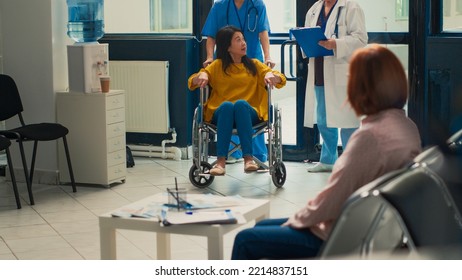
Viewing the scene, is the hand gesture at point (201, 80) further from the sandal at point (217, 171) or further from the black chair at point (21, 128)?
the black chair at point (21, 128)

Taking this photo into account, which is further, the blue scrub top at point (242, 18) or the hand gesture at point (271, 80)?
the blue scrub top at point (242, 18)

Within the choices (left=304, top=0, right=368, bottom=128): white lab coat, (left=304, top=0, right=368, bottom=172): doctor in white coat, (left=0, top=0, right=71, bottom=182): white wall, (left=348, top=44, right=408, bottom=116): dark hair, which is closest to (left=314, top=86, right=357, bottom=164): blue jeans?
(left=304, top=0, right=368, bottom=172): doctor in white coat

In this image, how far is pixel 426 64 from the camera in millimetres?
6586

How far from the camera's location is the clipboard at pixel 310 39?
629 centimetres

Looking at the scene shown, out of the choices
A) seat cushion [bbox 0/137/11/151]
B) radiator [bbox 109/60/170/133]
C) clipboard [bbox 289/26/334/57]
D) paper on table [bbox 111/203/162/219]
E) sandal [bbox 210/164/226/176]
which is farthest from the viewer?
radiator [bbox 109/60/170/133]

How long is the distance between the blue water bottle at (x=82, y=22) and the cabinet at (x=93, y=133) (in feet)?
1.40

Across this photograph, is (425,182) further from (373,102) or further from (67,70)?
(67,70)

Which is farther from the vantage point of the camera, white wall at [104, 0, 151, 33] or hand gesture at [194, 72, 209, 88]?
white wall at [104, 0, 151, 33]

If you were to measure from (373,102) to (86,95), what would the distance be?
11.7ft

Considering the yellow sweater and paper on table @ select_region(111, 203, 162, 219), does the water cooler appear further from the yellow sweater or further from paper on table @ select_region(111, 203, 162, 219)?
paper on table @ select_region(111, 203, 162, 219)

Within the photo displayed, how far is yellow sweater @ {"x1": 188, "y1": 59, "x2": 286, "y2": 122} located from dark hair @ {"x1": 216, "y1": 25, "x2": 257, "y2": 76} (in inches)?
1.0

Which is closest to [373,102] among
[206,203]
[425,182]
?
[425,182]

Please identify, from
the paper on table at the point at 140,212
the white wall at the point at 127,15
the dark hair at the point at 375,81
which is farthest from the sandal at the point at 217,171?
the dark hair at the point at 375,81

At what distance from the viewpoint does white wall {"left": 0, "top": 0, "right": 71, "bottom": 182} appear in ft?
20.8
